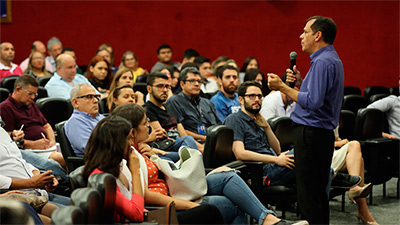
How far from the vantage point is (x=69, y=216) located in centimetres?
140

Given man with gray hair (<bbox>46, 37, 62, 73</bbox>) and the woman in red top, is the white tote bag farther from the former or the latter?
man with gray hair (<bbox>46, 37, 62, 73</bbox>)

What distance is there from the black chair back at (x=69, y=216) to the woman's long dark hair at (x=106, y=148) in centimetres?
50

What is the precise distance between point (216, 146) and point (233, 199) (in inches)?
19.5

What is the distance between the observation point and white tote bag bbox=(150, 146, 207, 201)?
97.6 inches

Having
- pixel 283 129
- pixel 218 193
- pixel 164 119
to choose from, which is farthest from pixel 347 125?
pixel 218 193

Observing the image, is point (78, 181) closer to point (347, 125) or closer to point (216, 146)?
point (216, 146)

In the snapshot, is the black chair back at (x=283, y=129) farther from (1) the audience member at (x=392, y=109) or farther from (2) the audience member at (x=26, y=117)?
(2) the audience member at (x=26, y=117)

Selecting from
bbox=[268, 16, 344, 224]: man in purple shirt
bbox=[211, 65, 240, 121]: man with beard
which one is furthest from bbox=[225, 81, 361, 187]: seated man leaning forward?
bbox=[211, 65, 240, 121]: man with beard

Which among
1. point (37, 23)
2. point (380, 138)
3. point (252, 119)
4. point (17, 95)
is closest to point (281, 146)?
point (252, 119)

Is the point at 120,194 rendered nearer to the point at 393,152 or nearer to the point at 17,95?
the point at 17,95

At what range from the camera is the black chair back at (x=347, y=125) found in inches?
168

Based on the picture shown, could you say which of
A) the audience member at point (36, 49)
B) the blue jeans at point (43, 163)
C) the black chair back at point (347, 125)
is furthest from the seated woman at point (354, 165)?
the audience member at point (36, 49)

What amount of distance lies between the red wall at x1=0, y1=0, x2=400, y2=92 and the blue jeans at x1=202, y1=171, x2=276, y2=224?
505 centimetres

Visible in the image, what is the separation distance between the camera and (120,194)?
1954 millimetres
